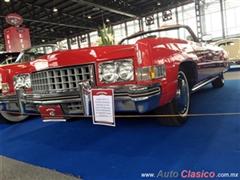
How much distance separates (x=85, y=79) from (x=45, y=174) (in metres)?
0.91

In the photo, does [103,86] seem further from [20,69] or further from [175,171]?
[20,69]

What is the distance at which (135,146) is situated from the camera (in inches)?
79.4

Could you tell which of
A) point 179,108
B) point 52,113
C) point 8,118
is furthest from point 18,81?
point 179,108

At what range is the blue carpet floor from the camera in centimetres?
157

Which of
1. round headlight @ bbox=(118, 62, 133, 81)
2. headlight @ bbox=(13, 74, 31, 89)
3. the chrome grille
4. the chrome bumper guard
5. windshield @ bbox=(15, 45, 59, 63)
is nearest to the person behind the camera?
the chrome bumper guard

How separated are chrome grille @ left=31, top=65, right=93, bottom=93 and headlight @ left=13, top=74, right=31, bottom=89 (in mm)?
319

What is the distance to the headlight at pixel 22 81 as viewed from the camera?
2.64 metres

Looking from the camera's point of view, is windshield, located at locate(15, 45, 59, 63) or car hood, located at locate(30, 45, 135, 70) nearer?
car hood, located at locate(30, 45, 135, 70)

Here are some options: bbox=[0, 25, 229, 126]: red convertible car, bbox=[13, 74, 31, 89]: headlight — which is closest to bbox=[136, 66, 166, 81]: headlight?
bbox=[0, 25, 229, 126]: red convertible car

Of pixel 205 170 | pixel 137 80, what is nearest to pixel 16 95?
pixel 137 80

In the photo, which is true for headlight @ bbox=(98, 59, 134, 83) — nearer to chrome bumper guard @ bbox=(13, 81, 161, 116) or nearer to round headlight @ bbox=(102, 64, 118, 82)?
round headlight @ bbox=(102, 64, 118, 82)

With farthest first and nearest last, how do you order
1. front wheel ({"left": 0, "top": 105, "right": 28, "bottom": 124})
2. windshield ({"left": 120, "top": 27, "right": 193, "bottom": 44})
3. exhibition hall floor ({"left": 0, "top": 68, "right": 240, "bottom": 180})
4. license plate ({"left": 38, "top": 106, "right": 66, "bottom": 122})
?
1. front wheel ({"left": 0, "top": 105, "right": 28, "bottom": 124})
2. windshield ({"left": 120, "top": 27, "right": 193, "bottom": 44})
3. license plate ({"left": 38, "top": 106, "right": 66, "bottom": 122})
4. exhibition hall floor ({"left": 0, "top": 68, "right": 240, "bottom": 180})

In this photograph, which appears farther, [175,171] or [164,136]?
[164,136]

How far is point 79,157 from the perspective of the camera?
1940 millimetres
